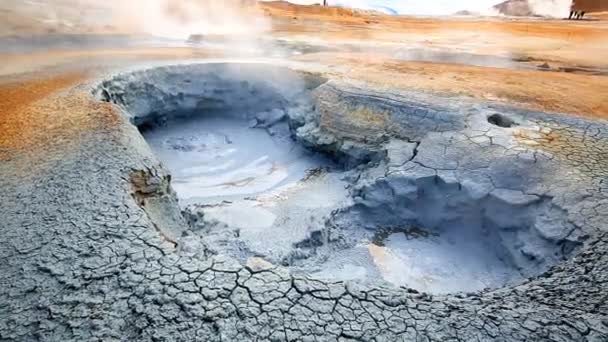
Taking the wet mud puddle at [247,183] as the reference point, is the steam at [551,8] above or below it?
above

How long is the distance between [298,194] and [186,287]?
2886 mm

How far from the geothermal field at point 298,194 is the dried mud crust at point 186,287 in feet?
0.03

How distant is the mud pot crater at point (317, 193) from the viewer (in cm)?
329

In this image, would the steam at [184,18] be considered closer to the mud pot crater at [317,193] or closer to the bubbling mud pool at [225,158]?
the mud pot crater at [317,193]

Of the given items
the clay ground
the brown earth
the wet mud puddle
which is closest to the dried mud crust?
the brown earth

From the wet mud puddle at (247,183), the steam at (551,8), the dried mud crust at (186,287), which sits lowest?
the wet mud puddle at (247,183)

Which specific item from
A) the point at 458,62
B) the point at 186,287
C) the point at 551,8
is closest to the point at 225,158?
the point at 186,287

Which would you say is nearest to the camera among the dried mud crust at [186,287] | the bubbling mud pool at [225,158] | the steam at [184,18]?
the dried mud crust at [186,287]

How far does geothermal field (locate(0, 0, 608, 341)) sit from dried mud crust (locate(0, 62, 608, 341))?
0.4 inches

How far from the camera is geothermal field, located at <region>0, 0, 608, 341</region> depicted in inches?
73.4

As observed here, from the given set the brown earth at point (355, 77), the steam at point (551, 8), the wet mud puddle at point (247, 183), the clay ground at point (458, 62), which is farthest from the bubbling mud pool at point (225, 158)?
the steam at point (551, 8)

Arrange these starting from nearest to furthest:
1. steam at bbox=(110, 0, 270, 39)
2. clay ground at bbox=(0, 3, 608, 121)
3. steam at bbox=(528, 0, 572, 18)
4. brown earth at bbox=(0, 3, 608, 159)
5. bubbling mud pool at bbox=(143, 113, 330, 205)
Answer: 1. brown earth at bbox=(0, 3, 608, 159)
2. bubbling mud pool at bbox=(143, 113, 330, 205)
3. clay ground at bbox=(0, 3, 608, 121)
4. steam at bbox=(110, 0, 270, 39)
5. steam at bbox=(528, 0, 572, 18)

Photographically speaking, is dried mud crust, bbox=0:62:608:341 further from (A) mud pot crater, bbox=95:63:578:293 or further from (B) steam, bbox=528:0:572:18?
(B) steam, bbox=528:0:572:18

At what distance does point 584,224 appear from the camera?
2.70m
